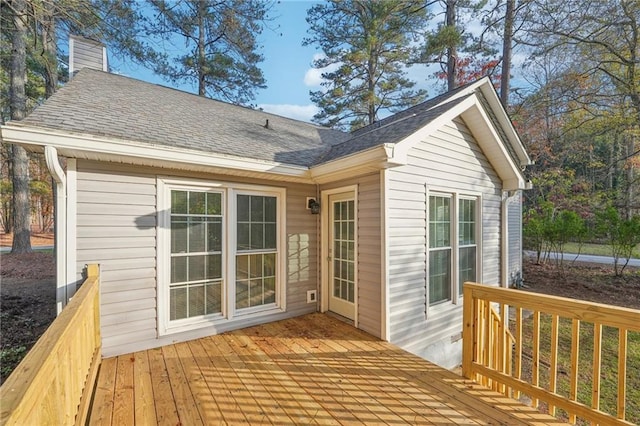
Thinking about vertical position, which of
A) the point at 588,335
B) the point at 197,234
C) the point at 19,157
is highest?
the point at 19,157

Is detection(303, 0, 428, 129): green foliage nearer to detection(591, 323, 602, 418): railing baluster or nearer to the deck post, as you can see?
the deck post

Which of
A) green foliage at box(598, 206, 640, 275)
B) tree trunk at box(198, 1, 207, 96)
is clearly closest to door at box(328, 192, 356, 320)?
green foliage at box(598, 206, 640, 275)

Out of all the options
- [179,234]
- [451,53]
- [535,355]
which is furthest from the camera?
[451,53]

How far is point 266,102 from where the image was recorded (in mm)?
13453

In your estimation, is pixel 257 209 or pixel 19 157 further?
pixel 19 157

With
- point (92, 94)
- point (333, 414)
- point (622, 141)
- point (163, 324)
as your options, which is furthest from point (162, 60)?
point (622, 141)

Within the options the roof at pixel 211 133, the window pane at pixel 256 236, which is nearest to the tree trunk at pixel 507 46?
the roof at pixel 211 133

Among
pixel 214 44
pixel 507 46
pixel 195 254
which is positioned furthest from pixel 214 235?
pixel 507 46

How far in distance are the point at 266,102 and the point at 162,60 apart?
4365 millimetres

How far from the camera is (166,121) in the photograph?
424cm

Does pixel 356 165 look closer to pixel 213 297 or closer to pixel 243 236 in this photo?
pixel 243 236

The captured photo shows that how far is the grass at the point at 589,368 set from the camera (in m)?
3.94

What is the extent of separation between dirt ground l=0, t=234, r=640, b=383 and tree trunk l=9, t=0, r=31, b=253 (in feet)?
2.77

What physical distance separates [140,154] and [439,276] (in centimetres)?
455
